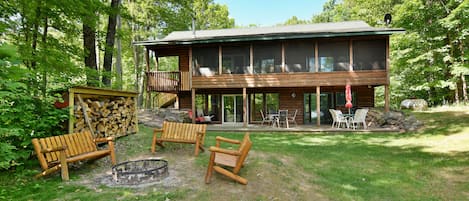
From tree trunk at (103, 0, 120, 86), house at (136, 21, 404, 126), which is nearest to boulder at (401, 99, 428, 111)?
house at (136, 21, 404, 126)

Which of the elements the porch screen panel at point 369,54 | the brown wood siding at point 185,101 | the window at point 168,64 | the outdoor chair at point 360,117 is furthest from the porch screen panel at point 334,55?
the window at point 168,64

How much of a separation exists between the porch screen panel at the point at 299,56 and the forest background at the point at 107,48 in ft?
18.0

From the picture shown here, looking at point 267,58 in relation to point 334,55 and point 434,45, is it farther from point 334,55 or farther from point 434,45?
point 434,45

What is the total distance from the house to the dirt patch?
6493 mm

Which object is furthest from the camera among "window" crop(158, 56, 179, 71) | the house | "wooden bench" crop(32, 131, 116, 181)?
"window" crop(158, 56, 179, 71)

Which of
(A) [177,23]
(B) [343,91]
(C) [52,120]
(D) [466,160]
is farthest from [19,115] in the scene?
(A) [177,23]

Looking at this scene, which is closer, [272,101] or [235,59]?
[235,59]

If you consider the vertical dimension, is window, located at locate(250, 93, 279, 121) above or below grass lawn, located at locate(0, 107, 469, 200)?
above

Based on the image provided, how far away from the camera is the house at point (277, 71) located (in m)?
11.0

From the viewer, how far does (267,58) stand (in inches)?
497

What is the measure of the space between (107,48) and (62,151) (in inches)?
210

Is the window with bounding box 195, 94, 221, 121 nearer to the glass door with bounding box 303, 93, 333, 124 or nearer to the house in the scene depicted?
the house

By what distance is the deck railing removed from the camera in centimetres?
1217

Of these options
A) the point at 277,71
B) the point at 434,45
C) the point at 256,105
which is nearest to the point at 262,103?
the point at 256,105
